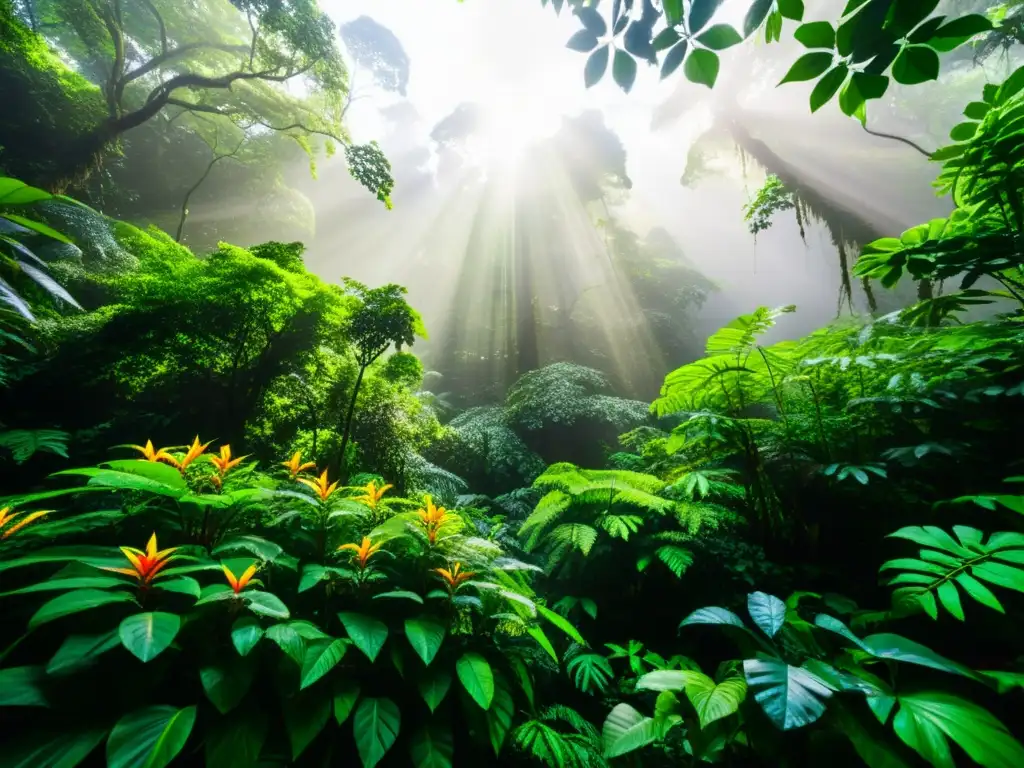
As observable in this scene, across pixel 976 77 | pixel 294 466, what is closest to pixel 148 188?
pixel 294 466

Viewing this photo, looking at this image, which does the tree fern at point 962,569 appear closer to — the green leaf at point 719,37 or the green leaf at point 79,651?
the green leaf at point 719,37

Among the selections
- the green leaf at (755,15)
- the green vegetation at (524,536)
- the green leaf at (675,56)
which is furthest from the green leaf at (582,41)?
the green leaf at (755,15)

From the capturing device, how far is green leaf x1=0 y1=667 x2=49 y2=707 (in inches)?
26.5

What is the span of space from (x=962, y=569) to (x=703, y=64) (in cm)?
165

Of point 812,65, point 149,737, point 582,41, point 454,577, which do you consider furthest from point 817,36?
point 149,737

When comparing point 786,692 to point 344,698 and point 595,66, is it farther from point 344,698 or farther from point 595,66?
point 595,66

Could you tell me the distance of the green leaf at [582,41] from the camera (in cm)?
103

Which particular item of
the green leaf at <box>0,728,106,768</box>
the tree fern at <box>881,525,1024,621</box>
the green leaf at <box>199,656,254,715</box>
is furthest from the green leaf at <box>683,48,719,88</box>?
the green leaf at <box>0,728,106,768</box>

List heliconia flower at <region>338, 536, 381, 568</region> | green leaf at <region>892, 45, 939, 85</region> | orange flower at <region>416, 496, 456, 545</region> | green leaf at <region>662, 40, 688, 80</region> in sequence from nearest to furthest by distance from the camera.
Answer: green leaf at <region>892, 45, 939, 85</region> < green leaf at <region>662, 40, 688, 80</region> < heliconia flower at <region>338, 536, 381, 568</region> < orange flower at <region>416, 496, 456, 545</region>

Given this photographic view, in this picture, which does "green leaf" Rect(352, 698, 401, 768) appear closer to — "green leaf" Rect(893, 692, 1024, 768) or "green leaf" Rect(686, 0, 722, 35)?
"green leaf" Rect(893, 692, 1024, 768)

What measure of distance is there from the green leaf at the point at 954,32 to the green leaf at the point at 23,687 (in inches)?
84.0

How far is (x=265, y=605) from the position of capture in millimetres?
896

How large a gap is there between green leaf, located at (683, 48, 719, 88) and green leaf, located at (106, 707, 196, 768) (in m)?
1.88

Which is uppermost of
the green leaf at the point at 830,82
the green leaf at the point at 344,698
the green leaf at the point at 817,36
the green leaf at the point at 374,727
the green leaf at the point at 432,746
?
the green leaf at the point at 817,36
